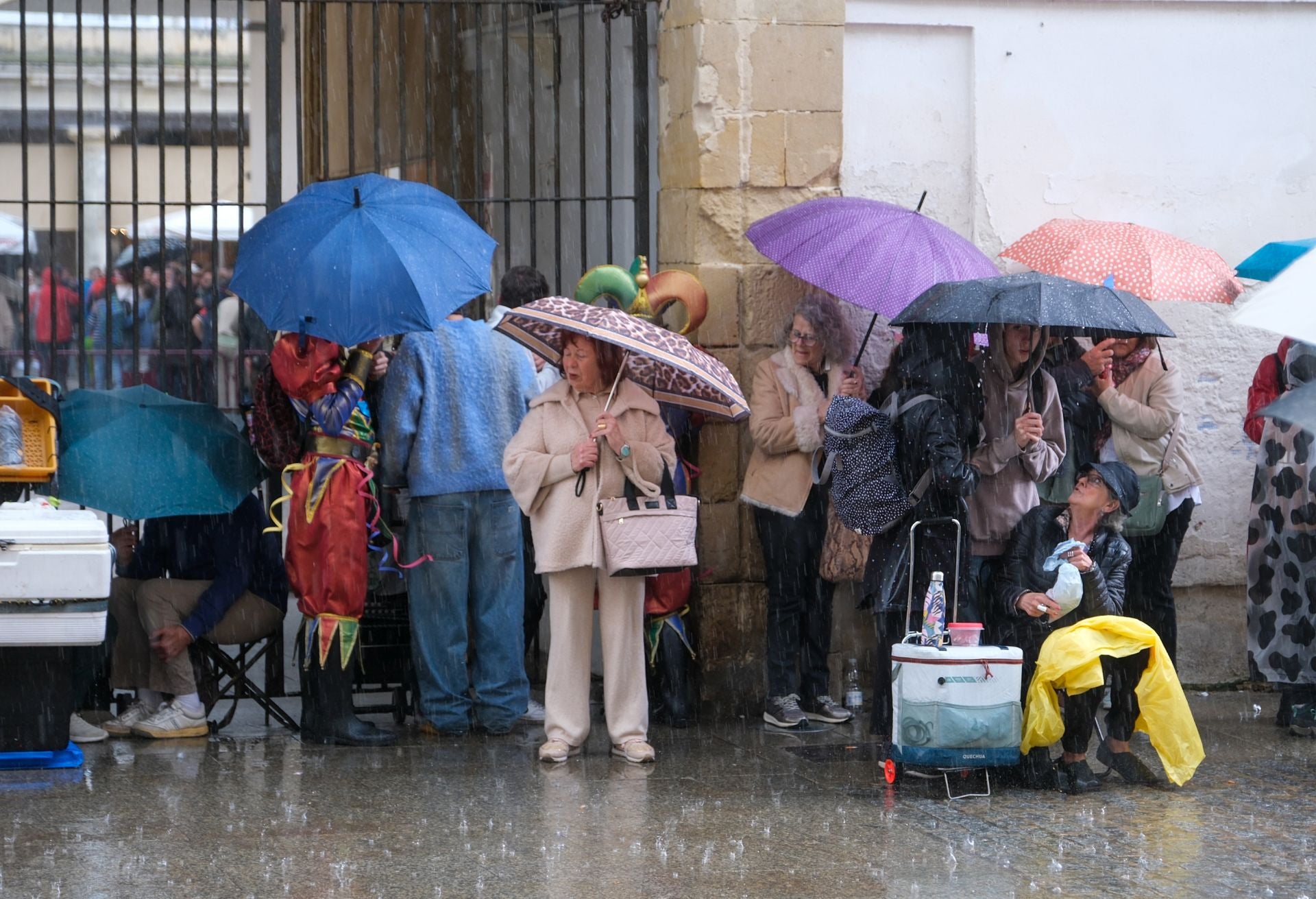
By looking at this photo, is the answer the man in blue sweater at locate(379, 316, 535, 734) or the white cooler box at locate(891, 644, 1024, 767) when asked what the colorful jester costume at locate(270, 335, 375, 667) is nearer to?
the man in blue sweater at locate(379, 316, 535, 734)

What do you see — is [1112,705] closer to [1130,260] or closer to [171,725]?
[1130,260]

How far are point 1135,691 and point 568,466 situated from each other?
2.19m

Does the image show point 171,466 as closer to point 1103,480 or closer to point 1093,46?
point 1103,480

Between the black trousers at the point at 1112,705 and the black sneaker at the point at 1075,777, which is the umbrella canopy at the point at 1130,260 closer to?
the black trousers at the point at 1112,705

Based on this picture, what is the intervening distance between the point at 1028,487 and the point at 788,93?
2.11 metres

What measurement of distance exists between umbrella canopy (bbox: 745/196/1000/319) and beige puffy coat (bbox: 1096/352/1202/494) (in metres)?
0.92

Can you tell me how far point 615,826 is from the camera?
5.42 meters

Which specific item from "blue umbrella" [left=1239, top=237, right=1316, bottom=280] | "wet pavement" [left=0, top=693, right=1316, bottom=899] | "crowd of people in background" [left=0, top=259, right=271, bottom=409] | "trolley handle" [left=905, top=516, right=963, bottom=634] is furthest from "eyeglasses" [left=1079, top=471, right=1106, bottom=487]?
"crowd of people in background" [left=0, top=259, right=271, bottom=409]

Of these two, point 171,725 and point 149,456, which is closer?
point 149,456

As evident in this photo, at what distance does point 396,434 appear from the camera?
691cm

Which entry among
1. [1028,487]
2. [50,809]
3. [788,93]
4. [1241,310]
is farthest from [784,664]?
[1241,310]

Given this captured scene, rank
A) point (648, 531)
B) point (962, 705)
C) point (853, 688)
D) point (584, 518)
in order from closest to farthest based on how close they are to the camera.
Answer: point (962, 705) < point (648, 531) < point (584, 518) < point (853, 688)

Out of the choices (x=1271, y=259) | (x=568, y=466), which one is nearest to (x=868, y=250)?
(x=568, y=466)

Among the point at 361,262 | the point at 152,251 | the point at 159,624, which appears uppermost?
the point at 152,251
